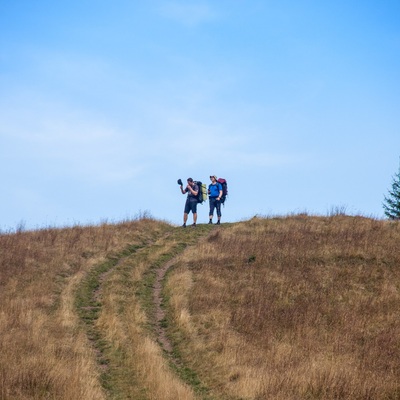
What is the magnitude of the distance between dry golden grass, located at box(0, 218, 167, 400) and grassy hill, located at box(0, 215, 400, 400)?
0.18ft

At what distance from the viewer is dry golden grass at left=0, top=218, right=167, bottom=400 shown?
45.5 feet

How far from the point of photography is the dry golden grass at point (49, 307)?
13.9 metres

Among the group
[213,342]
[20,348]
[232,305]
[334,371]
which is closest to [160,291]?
[232,305]

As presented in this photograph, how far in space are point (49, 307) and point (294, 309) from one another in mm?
8356

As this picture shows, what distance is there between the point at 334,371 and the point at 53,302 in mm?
10649

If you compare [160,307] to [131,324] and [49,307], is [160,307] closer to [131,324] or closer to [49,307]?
[131,324]

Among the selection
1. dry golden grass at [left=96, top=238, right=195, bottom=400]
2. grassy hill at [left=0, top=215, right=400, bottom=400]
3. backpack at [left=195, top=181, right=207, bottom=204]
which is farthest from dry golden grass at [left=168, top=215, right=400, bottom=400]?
backpack at [left=195, top=181, right=207, bottom=204]

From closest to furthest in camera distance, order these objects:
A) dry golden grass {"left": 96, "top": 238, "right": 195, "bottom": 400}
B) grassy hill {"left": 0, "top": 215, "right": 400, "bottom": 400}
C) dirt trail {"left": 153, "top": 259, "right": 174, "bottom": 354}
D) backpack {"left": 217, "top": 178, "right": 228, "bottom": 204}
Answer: dry golden grass {"left": 96, "top": 238, "right": 195, "bottom": 400}
grassy hill {"left": 0, "top": 215, "right": 400, "bottom": 400}
dirt trail {"left": 153, "top": 259, "right": 174, "bottom": 354}
backpack {"left": 217, "top": 178, "right": 228, "bottom": 204}

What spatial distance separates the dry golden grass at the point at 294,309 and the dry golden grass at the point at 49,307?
3274mm

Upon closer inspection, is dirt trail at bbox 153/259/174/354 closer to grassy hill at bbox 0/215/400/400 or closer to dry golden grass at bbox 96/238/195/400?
grassy hill at bbox 0/215/400/400

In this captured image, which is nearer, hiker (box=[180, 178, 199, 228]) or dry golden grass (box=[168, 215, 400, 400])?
dry golden grass (box=[168, 215, 400, 400])

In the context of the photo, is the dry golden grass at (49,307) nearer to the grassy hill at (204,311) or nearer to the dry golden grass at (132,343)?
the grassy hill at (204,311)

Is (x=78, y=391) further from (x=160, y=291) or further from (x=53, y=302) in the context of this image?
(x=160, y=291)

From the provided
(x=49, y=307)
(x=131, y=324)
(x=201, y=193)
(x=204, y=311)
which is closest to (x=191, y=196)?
(x=201, y=193)
